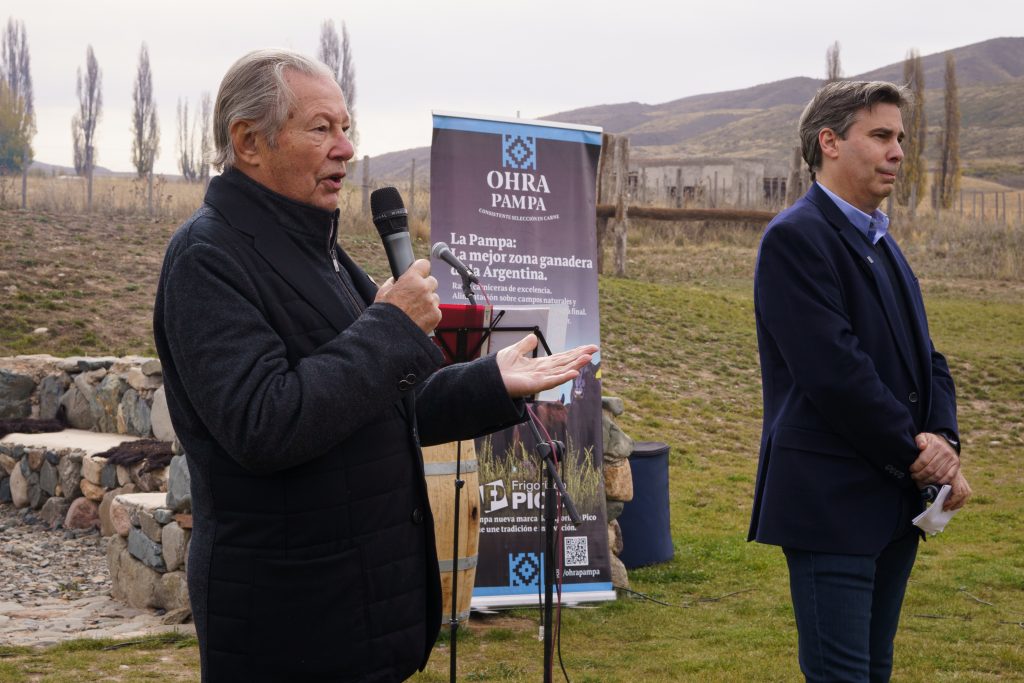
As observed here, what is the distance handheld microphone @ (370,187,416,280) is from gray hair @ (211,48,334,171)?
0.91 ft

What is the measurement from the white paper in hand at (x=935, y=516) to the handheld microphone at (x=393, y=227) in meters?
1.42

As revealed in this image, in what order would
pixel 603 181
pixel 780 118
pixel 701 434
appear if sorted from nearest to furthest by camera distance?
1. pixel 701 434
2. pixel 603 181
3. pixel 780 118

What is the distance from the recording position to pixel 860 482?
2.59 m

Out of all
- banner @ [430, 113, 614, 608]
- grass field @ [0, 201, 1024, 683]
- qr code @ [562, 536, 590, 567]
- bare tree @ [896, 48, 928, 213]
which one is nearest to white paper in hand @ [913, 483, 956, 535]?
grass field @ [0, 201, 1024, 683]

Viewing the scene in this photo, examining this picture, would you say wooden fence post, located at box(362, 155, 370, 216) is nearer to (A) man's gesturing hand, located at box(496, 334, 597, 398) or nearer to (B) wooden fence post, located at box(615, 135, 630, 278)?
(B) wooden fence post, located at box(615, 135, 630, 278)

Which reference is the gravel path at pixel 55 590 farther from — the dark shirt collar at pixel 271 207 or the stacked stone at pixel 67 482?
the dark shirt collar at pixel 271 207

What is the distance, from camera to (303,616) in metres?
1.79

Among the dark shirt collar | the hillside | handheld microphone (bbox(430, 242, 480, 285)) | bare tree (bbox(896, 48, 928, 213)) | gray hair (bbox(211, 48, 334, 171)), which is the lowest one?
handheld microphone (bbox(430, 242, 480, 285))

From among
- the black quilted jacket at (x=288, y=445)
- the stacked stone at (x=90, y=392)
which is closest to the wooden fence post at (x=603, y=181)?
the stacked stone at (x=90, y=392)

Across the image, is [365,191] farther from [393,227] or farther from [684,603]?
[393,227]

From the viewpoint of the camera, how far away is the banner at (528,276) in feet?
18.4

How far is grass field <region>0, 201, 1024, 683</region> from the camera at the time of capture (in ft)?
16.1

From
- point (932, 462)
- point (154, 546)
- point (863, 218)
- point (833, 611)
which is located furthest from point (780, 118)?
point (833, 611)

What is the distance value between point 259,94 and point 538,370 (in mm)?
724
